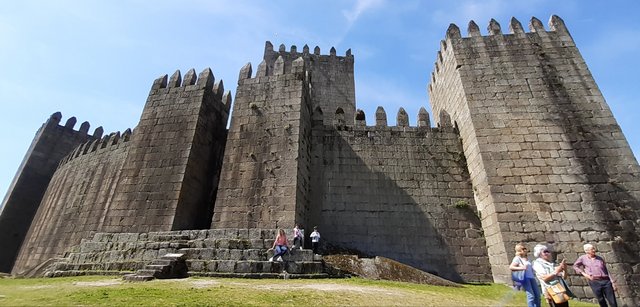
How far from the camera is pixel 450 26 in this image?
1412 cm

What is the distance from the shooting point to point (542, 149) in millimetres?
10984

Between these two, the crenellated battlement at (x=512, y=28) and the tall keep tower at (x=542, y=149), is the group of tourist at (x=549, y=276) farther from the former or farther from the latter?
the crenellated battlement at (x=512, y=28)

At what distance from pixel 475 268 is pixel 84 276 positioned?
38.4ft

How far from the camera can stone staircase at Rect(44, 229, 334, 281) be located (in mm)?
7988

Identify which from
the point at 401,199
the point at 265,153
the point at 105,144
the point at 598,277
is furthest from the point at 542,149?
the point at 105,144

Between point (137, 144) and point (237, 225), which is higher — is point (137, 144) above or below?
above

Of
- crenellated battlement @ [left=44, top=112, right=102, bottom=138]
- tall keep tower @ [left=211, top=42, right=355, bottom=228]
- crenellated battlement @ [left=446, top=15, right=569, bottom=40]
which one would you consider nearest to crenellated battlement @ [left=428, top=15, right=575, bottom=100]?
crenellated battlement @ [left=446, top=15, right=569, bottom=40]

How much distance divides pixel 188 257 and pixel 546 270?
303 inches

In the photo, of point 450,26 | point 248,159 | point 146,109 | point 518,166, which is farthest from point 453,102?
point 146,109

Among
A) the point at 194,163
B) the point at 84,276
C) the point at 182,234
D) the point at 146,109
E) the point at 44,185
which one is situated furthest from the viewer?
the point at 44,185

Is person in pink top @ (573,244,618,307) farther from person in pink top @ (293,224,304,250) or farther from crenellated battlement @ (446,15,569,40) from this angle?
crenellated battlement @ (446,15,569,40)

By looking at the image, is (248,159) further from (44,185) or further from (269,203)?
(44,185)

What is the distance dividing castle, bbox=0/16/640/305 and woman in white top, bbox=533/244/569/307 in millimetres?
5351

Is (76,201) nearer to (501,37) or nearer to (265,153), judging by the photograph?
(265,153)
